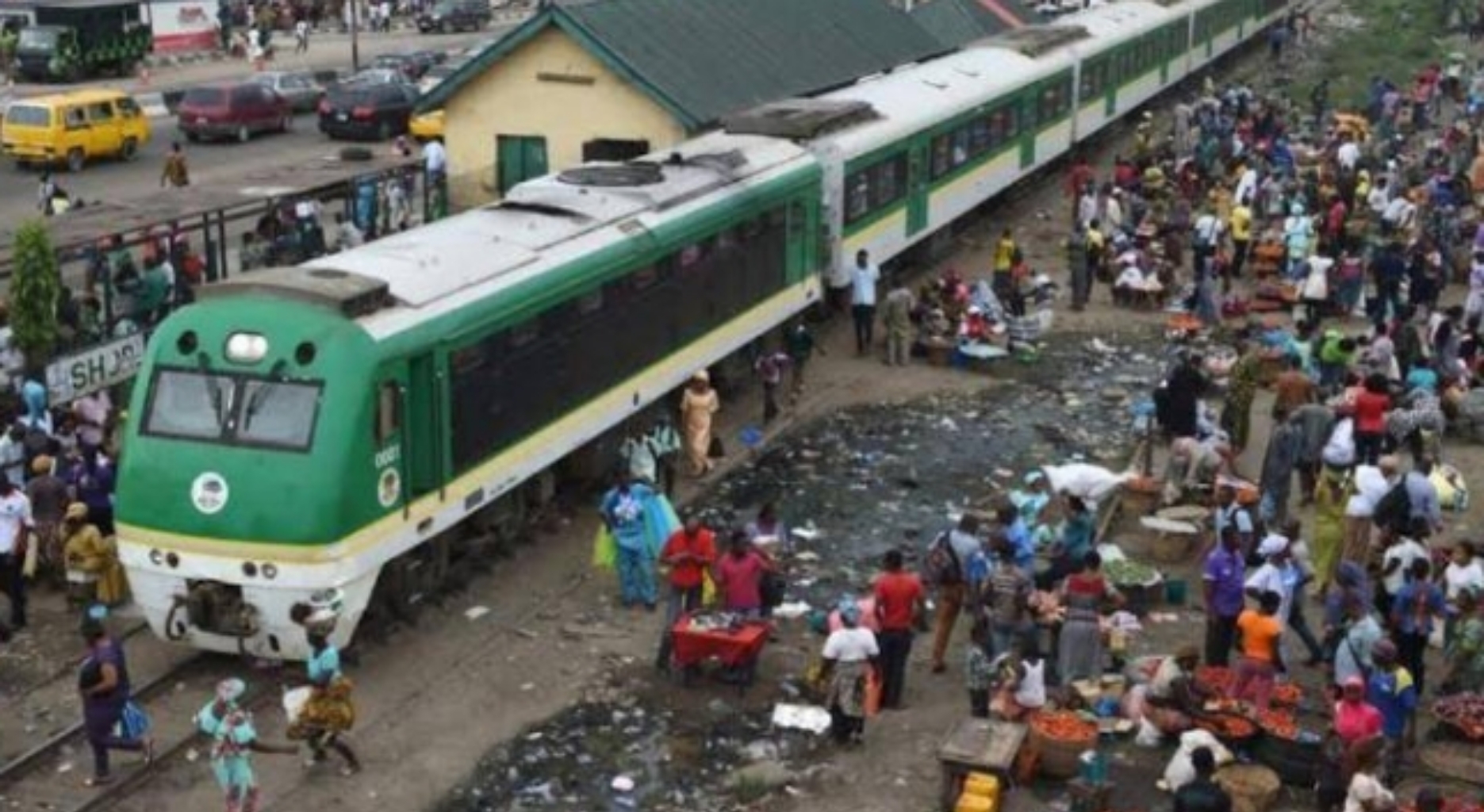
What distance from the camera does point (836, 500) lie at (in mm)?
19609

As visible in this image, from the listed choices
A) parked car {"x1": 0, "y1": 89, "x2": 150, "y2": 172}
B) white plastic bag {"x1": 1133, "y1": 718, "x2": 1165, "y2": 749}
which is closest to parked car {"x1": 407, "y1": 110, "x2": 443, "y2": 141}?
parked car {"x1": 0, "y1": 89, "x2": 150, "y2": 172}

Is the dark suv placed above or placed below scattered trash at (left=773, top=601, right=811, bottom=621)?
below

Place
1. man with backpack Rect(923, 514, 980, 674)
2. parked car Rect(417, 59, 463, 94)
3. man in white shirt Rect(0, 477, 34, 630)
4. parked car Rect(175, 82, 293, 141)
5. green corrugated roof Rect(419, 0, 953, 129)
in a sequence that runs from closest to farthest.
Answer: man with backpack Rect(923, 514, 980, 674) → man in white shirt Rect(0, 477, 34, 630) → green corrugated roof Rect(419, 0, 953, 129) → parked car Rect(175, 82, 293, 141) → parked car Rect(417, 59, 463, 94)

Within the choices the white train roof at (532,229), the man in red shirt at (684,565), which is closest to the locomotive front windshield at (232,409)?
the white train roof at (532,229)

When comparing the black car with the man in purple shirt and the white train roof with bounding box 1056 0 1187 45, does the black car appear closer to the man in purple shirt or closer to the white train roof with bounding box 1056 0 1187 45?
the white train roof with bounding box 1056 0 1187 45

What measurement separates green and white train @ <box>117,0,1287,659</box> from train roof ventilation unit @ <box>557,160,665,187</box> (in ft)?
0.16

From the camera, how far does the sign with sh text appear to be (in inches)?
752

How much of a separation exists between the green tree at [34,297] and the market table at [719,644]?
865 centimetres

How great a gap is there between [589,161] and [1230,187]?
12.6 meters

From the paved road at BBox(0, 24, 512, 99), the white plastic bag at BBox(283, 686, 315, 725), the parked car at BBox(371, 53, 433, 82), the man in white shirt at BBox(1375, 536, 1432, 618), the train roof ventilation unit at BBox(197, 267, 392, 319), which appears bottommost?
the paved road at BBox(0, 24, 512, 99)

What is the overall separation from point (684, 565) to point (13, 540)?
5153 millimetres

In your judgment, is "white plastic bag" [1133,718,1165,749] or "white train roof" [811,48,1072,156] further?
"white train roof" [811,48,1072,156]

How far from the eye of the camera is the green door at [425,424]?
48.4ft

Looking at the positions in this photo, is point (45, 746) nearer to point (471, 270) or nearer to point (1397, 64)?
point (471, 270)
